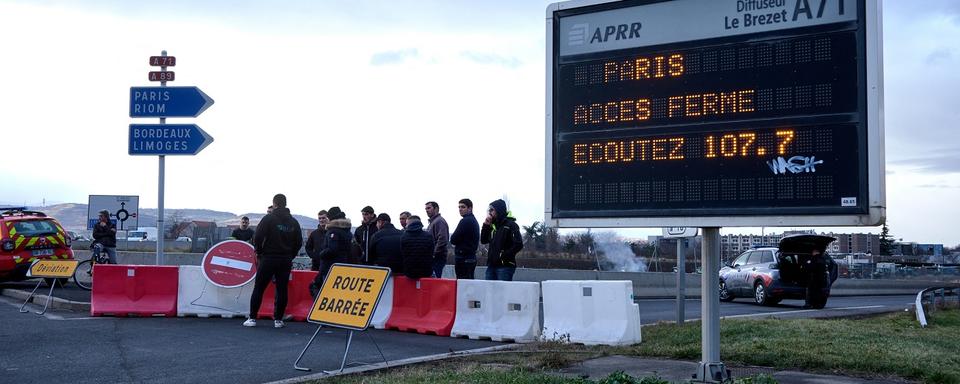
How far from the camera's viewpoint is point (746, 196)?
7.52 metres

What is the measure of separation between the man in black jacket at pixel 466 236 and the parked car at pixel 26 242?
37.2 ft

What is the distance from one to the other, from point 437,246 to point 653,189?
7.77 m

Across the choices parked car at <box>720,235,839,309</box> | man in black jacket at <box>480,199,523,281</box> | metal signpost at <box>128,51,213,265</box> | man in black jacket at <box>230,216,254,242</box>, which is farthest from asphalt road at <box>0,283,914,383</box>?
parked car at <box>720,235,839,309</box>

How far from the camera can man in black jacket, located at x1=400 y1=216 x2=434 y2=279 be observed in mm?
13586

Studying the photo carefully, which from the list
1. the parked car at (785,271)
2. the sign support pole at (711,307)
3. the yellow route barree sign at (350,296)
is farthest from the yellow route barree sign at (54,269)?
the parked car at (785,271)

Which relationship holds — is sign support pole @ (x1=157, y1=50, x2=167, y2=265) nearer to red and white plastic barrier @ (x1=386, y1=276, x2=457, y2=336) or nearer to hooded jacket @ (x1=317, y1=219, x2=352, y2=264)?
hooded jacket @ (x1=317, y1=219, x2=352, y2=264)

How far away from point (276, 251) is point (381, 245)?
154 centimetres

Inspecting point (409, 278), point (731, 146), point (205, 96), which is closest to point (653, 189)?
point (731, 146)

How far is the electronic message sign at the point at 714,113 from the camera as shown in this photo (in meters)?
7.17

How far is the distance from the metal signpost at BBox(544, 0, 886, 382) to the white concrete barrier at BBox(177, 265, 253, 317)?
8.13 meters

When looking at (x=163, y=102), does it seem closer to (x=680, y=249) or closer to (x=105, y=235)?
(x=105, y=235)

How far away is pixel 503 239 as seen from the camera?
13.8 metres

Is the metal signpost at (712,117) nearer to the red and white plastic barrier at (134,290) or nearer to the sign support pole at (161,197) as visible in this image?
the red and white plastic barrier at (134,290)

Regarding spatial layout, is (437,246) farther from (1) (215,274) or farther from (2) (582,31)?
(2) (582,31)
